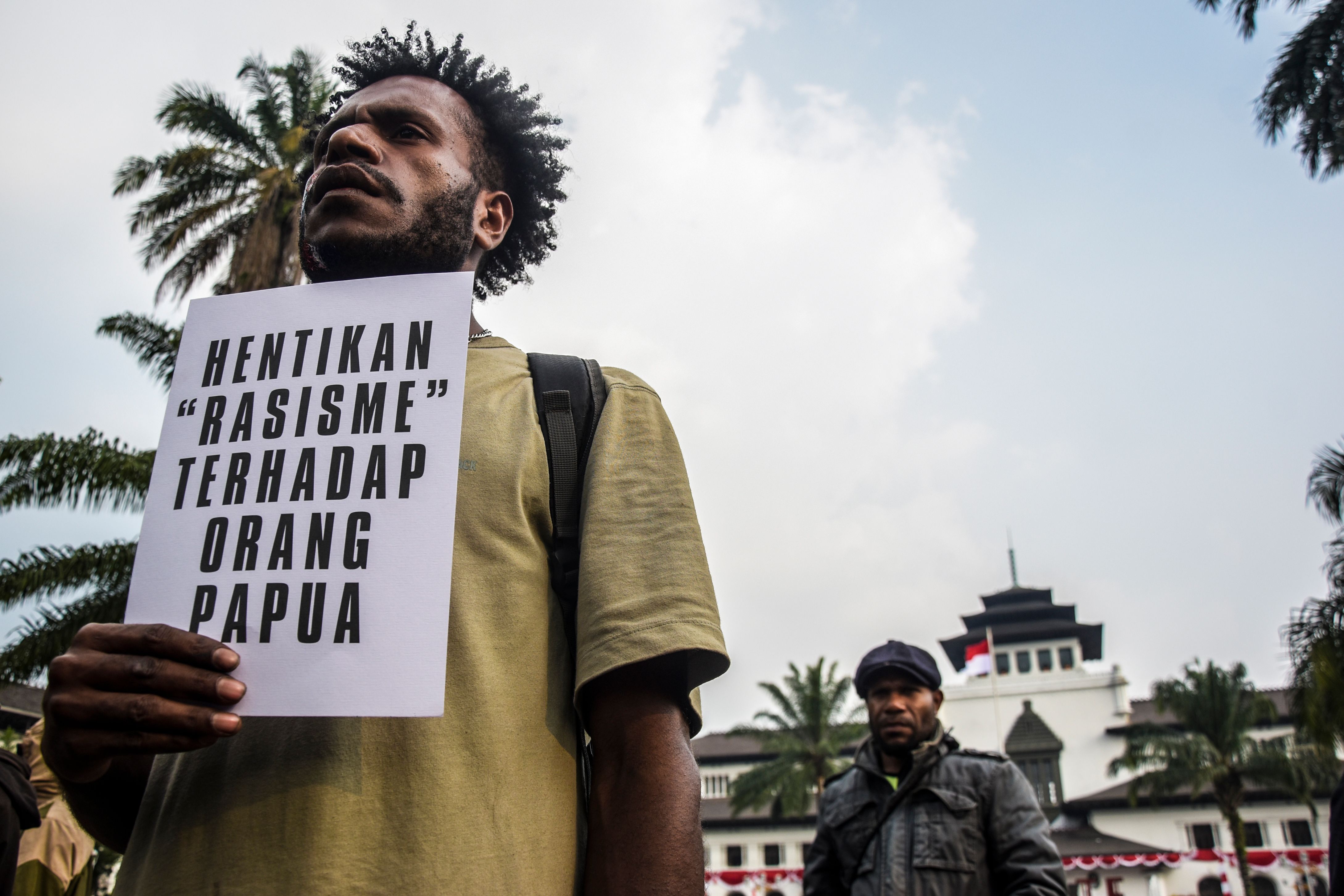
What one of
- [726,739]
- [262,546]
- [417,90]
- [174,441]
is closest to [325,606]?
[262,546]

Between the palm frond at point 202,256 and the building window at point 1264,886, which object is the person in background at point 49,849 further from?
the building window at point 1264,886

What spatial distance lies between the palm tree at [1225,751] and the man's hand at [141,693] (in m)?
38.6

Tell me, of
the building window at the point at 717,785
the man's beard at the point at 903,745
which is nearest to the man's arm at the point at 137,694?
the man's beard at the point at 903,745

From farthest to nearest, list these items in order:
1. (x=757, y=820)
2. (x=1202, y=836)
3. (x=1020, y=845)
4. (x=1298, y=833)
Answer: (x=757, y=820), (x=1202, y=836), (x=1298, y=833), (x=1020, y=845)

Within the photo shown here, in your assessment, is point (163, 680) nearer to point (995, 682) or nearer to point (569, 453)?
point (569, 453)

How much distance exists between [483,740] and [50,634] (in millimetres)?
12392

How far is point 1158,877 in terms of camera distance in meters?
40.4

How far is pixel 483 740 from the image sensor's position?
1.13m

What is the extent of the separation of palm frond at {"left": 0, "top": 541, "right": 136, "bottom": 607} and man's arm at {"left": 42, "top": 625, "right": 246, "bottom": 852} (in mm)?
11678

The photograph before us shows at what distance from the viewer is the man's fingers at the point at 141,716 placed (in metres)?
1.01

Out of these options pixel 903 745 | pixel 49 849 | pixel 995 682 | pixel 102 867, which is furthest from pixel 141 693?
pixel 995 682

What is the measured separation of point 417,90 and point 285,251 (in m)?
12.3

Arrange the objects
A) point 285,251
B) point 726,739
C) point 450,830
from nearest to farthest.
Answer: point 450,830 → point 285,251 → point 726,739

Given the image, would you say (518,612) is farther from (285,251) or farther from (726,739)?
(726,739)
